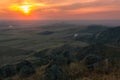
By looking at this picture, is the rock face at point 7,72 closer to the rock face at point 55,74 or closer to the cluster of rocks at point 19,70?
the cluster of rocks at point 19,70

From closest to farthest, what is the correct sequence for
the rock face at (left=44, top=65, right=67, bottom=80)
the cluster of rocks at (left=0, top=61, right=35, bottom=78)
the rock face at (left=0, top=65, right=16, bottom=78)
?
the rock face at (left=44, top=65, right=67, bottom=80), the cluster of rocks at (left=0, top=61, right=35, bottom=78), the rock face at (left=0, top=65, right=16, bottom=78)

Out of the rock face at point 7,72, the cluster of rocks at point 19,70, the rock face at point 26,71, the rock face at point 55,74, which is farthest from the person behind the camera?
the rock face at point 7,72

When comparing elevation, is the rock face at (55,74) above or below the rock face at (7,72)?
above

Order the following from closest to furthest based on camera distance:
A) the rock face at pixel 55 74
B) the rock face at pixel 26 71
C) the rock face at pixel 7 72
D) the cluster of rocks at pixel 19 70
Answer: the rock face at pixel 55 74 → the rock face at pixel 26 71 → the cluster of rocks at pixel 19 70 → the rock face at pixel 7 72

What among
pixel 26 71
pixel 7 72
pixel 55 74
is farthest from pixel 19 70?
pixel 55 74

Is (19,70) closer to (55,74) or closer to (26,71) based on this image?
(26,71)

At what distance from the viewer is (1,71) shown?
48.4m

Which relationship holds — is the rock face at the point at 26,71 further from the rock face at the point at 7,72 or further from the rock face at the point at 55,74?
the rock face at the point at 55,74

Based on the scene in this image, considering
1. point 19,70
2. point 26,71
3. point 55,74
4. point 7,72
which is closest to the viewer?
point 55,74

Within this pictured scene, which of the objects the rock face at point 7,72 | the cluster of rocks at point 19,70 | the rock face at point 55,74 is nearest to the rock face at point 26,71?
the cluster of rocks at point 19,70

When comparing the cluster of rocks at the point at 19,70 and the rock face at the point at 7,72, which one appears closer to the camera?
the cluster of rocks at the point at 19,70

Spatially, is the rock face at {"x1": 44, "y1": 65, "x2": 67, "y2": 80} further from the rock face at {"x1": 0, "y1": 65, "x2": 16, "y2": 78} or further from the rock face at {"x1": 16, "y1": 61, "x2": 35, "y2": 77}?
the rock face at {"x1": 0, "y1": 65, "x2": 16, "y2": 78}

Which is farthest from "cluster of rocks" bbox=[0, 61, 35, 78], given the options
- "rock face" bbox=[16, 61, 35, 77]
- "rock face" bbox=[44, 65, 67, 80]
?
"rock face" bbox=[44, 65, 67, 80]

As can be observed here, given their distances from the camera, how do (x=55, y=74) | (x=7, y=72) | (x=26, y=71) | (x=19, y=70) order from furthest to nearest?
(x=7, y=72), (x=19, y=70), (x=26, y=71), (x=55, y=74)
